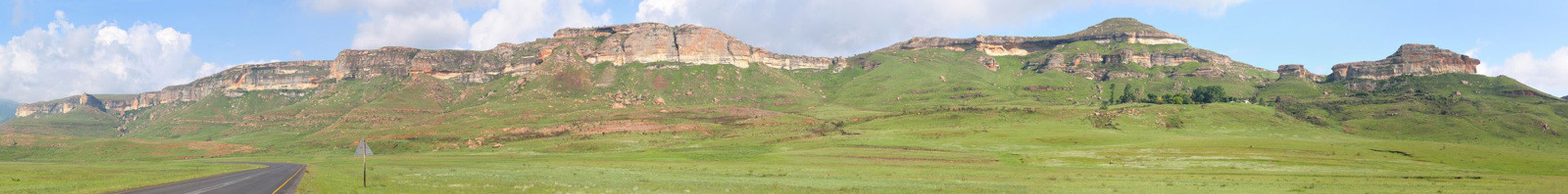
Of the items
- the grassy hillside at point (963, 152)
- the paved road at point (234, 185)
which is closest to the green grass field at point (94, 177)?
the grassy hillside at point (963, 152)

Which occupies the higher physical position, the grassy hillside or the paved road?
the paved road

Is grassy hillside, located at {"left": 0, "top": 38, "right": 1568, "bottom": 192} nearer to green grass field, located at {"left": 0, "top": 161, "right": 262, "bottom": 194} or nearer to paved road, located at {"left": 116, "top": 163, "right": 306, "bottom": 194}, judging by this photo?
green grass field, located at {"left": 0, "top": 161, "right": 262, "bottom": 194}

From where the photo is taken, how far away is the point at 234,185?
53.3 m

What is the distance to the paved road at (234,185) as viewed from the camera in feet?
155

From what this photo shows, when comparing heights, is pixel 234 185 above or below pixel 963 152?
above

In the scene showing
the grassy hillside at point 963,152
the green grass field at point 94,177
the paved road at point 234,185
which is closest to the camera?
the paved road at point 234,185

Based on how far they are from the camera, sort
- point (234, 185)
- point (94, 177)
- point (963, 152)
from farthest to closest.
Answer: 1. point (963, 152)
2. point (94, 177)
3. point (234, 185)

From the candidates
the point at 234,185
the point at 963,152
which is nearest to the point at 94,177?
the point at 234,185

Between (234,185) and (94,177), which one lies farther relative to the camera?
(94,177)

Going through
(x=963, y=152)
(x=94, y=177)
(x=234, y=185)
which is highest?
(x=234, y=185)

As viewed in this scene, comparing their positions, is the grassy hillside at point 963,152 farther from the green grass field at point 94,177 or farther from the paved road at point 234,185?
the paved road at point 234,185

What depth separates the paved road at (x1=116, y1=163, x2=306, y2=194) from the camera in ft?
155

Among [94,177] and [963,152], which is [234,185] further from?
[963,152]

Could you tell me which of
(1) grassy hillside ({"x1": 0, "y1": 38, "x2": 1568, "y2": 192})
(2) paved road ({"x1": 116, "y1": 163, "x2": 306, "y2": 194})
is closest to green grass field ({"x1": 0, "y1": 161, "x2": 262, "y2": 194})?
(1) grassy hillside ({"x1": 0, "y1": 38, "x2": 1568, "y2": 192})
